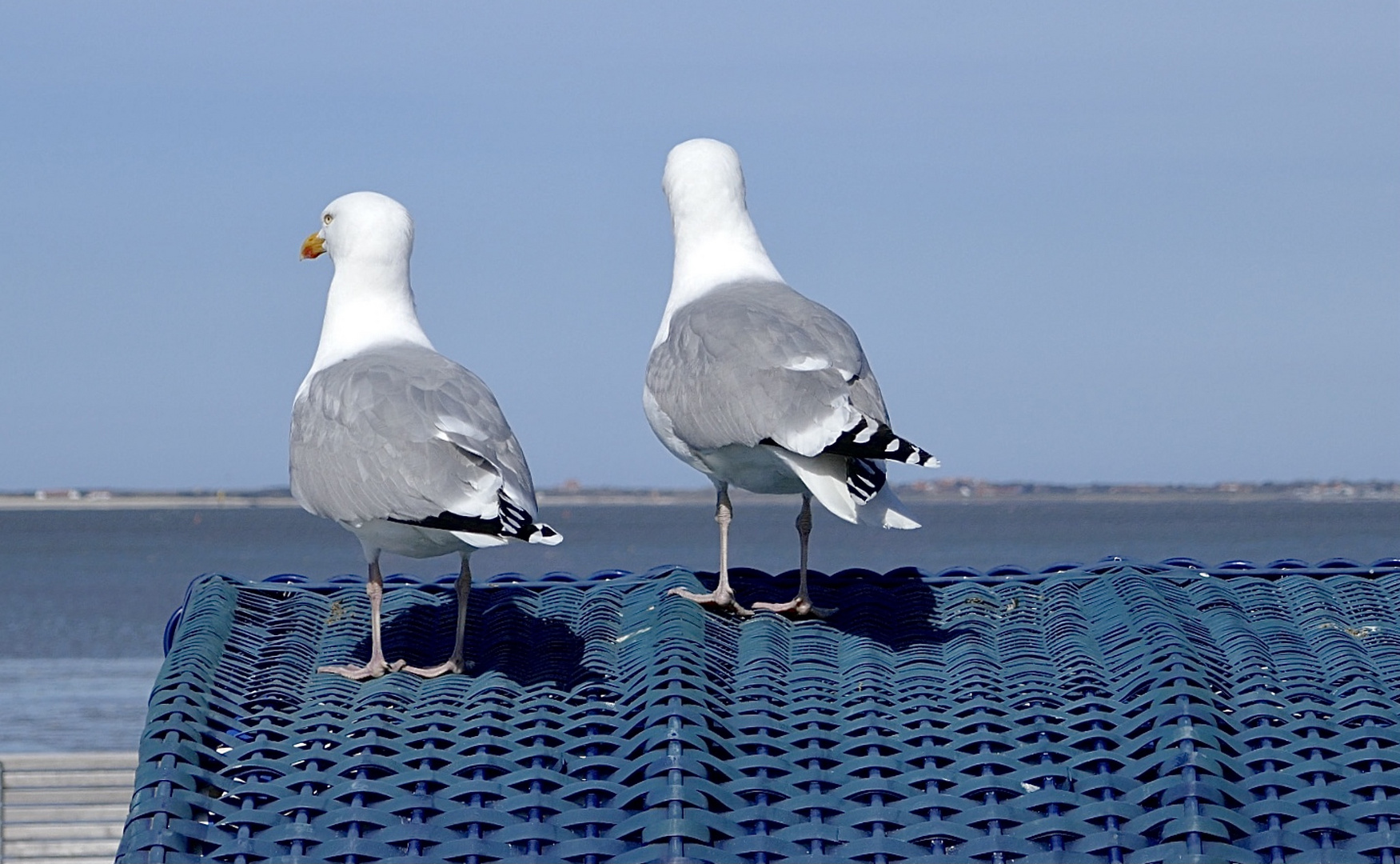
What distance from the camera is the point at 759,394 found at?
182 inches

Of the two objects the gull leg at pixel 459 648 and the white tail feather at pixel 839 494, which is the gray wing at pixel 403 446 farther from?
the white tail feather at pixel 839 494

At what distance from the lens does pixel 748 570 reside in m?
5.09

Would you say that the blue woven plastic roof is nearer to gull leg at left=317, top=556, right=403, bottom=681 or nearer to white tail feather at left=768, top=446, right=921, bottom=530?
gull leg at left=317, top=556, right=403, bottom=681

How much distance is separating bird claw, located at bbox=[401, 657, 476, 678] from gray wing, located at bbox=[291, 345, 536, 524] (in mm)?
340

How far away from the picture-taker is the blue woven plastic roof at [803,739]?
9.63 ft

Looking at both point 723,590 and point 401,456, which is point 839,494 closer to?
point 723,590

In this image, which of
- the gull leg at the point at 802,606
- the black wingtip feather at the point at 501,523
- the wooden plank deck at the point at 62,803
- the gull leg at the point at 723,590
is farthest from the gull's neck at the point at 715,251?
the wooden plank deck at the point at 62,803

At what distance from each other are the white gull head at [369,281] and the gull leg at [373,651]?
0.79 metres

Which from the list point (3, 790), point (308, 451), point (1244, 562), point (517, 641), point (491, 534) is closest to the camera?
point (491, 534)

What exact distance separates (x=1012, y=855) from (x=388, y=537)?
2.04 m

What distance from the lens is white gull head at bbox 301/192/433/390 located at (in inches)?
196

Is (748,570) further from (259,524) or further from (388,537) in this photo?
(259,524)

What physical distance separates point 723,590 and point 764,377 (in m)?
0.58

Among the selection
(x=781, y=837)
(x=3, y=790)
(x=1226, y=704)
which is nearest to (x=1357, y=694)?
(x=1226, y=704)
